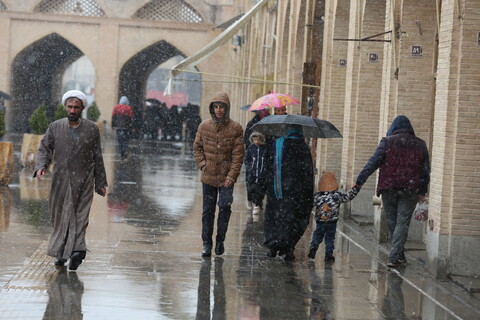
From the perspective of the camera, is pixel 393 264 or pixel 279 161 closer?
pixel 393 264

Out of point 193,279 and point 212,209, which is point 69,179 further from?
point 212,209

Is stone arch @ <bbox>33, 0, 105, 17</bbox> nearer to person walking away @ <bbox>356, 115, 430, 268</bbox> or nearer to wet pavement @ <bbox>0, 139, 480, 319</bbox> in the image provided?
wet pavement @ <bbox>0, 139, 480, 319</bbox>

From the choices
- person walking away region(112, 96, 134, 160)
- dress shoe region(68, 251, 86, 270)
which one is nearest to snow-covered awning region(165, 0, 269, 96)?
person walking away region(112, 96, 134, 160)

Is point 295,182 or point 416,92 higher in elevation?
point 416,92

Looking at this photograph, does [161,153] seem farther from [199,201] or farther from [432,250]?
[432,250]

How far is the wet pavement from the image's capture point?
6648 mm

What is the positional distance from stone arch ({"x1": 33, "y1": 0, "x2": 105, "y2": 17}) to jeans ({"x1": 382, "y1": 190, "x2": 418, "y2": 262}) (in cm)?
3329

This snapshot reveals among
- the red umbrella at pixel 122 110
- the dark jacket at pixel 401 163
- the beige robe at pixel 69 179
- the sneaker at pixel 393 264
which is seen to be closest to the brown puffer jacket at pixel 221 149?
the dark jacket at pixel 401 163

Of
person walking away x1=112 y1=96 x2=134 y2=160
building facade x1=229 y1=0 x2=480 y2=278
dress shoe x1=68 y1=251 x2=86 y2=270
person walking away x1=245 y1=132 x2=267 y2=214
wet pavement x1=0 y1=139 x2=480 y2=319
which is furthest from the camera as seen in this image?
person walking away x1=112 y1=96 x2=134 y2=160

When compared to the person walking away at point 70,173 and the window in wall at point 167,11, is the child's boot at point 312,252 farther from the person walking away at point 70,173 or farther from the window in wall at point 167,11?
the window in wall at point 167,11

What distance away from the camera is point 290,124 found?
9305 millimetres

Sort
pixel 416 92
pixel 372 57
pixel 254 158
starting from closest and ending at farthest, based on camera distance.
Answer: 1. pixel 416 92
2. pixel 254 158
3. pixel 372 57

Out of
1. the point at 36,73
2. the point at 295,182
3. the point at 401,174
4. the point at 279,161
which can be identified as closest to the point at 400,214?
the point at 401,174

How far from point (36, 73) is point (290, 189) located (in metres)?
37.7
